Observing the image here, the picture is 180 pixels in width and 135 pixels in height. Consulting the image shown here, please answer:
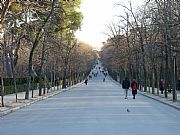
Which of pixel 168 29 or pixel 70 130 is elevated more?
pixel 168 29

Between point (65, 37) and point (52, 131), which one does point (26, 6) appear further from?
point (65, 37)

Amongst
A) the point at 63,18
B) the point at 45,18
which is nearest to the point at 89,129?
the point at 45,18

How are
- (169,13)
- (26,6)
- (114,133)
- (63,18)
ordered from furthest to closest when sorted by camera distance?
(63,18), (169,13), (26,6), (114,133)

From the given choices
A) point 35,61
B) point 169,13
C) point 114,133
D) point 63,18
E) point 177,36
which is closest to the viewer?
point 114,133

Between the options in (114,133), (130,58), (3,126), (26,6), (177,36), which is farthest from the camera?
(130,58)

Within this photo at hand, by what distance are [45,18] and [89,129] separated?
2243 cm

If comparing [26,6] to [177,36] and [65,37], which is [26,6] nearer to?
[177,36]

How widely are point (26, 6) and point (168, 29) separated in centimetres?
1110

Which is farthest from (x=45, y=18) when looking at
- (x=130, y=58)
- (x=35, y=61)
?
(x=130, y=58)

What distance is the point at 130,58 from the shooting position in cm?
6994

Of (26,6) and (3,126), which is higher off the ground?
(26,6)

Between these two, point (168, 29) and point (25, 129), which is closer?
point (25, 129)

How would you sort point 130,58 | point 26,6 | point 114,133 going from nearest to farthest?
point 114,133
point 26,6
point 130,58

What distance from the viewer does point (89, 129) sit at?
1503 cm
